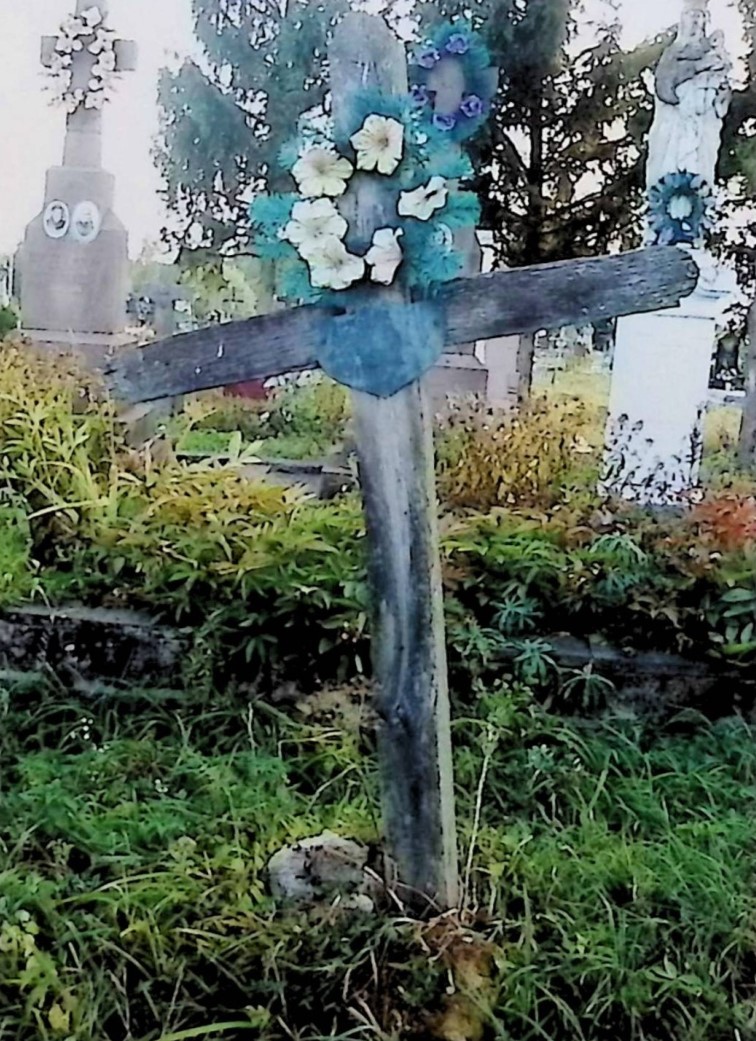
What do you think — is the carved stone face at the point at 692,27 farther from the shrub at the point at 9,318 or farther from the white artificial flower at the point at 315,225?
the shrub at the point at 9,318

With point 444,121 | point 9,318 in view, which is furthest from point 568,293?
point 9,318

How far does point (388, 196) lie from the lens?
2.95 feet

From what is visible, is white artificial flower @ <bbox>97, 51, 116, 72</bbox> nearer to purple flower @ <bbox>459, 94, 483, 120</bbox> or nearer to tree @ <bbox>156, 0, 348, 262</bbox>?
tree @ <bbox>156, 0, 348, 262</bbox>

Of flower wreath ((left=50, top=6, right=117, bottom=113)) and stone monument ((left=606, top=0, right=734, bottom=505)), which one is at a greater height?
flower wreath ((left=50, top=6, right=117, bottom=113))

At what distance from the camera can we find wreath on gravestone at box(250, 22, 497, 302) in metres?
0.89

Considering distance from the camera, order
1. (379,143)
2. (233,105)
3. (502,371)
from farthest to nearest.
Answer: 1. (502,371)
2. (233,105)
3. (379,143)

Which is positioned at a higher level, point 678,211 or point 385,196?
point 678,211

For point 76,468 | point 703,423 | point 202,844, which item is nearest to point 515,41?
point 703,423

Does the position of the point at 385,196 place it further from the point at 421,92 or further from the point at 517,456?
the point at 517,456

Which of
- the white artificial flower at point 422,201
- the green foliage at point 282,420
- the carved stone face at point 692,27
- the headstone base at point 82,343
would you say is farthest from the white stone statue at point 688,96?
the headstone base at point 82,343

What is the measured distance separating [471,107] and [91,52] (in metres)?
0.52

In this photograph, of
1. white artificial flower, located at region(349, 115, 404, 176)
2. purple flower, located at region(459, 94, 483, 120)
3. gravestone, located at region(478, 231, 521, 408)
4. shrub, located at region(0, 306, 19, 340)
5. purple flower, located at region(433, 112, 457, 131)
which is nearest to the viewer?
white artificial flower, located at region(349, 115, 404, 176)

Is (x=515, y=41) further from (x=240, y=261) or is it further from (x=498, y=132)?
(x=240, y=261)

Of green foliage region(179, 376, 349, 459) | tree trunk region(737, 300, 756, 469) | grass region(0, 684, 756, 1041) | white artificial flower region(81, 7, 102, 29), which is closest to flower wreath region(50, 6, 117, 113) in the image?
white artificial flower region(81, 7, 102, 29)
